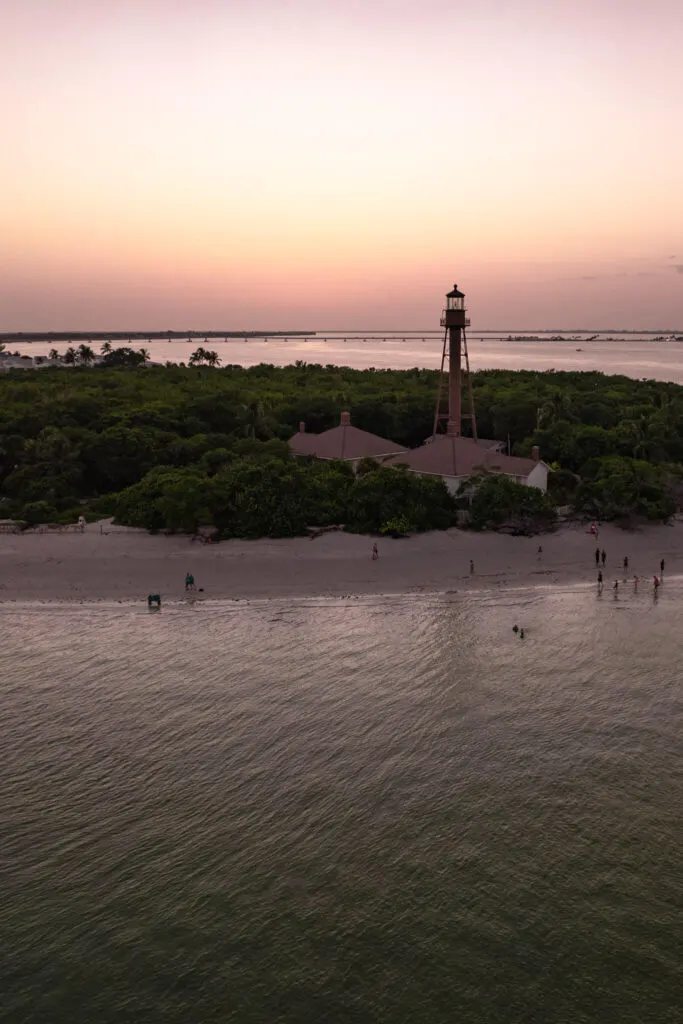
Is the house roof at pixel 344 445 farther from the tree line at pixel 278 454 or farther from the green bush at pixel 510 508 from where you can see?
the green bush at pixel 510 508

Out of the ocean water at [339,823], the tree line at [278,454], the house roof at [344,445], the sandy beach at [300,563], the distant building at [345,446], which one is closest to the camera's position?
the ocean water at [339,823]

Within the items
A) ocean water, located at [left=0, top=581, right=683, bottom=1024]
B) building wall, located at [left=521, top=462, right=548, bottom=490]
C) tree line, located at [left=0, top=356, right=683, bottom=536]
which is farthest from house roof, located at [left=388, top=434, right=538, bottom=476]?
ocean water, located at [left=0, top=581, right=683, bottom=1024]

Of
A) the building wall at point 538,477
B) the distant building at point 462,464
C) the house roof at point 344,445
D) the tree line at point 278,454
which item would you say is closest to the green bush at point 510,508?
the tree line at point 278,454

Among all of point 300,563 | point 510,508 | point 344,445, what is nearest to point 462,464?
point 510,508

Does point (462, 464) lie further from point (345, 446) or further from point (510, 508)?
point (345, 446)

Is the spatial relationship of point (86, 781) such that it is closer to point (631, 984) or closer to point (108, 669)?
point (108, 669)
